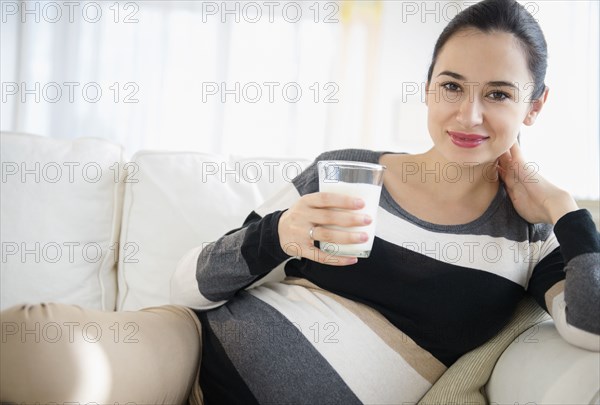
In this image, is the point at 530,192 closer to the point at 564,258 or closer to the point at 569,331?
the point at 564,258

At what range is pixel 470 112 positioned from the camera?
4.81 ft

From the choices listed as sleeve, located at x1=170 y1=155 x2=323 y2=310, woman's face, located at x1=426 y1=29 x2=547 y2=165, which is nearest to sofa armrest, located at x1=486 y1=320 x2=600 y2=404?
woman's face, located at x1=426 y1=29 x2=547 y2=165

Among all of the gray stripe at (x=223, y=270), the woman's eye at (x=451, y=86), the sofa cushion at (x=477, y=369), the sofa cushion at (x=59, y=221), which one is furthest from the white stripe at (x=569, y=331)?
the sofa cushion at (x=59, y=221)

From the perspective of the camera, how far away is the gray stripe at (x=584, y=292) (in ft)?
4.17

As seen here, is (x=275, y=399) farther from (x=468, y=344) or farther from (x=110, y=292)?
(x=110, y=292)

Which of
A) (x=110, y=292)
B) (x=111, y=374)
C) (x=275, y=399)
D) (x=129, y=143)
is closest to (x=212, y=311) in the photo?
(x=275, y=399)

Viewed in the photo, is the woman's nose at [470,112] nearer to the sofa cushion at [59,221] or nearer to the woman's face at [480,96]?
the woman's face at [480,96]

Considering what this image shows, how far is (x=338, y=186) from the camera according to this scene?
1.19 m

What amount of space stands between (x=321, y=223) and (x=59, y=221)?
1.00 m

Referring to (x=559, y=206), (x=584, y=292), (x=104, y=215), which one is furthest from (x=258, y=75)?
(x=584, y=292)

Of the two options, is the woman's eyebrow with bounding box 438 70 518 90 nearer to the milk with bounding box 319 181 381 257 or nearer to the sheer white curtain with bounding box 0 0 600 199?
the milk with bounding box 319 181 381 257

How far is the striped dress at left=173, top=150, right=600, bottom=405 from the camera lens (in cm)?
141

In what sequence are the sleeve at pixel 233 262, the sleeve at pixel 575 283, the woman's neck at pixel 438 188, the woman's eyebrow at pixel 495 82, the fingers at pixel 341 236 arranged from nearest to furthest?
the fingers at pixel 341 236 < the sleeve at pixel 575 283 < the sleeve at pixel 233 262 < the woman's eyebrow at pixel 495 82 < the woman's neck at pixel 438 188

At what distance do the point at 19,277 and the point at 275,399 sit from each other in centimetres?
88
